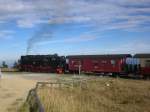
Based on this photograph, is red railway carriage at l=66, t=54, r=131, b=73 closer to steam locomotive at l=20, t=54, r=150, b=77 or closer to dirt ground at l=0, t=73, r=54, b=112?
steam locomotive at l=20, t=54, r=150, b=77

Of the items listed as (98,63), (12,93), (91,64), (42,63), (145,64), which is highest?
(42,63)

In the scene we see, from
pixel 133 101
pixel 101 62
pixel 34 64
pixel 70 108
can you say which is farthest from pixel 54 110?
pixel 34 64

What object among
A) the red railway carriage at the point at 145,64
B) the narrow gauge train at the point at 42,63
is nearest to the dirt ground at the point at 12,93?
the red railway carriage at the point at 145,64

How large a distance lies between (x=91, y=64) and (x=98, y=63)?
1.74m

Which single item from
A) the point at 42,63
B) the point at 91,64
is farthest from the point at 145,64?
the point at 42,63

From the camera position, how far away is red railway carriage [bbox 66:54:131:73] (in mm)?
55219

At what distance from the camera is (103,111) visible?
64.2ft

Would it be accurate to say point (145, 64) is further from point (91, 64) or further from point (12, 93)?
point (12, 93)

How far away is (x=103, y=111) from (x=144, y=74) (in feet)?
109

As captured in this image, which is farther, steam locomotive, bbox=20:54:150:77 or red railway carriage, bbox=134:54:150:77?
steam locomotive, bbox=20:54:150:77

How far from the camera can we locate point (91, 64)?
59.6 m

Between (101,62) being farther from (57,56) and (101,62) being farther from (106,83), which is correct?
(106,83)

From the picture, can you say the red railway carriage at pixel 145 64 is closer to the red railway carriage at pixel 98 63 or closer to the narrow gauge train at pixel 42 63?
A: the red railway carriage at pixel 98 63

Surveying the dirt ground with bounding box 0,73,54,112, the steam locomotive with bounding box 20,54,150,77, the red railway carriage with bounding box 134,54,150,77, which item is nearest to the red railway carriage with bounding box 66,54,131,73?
the steam locomotive with bounding box 20,54,150,77
